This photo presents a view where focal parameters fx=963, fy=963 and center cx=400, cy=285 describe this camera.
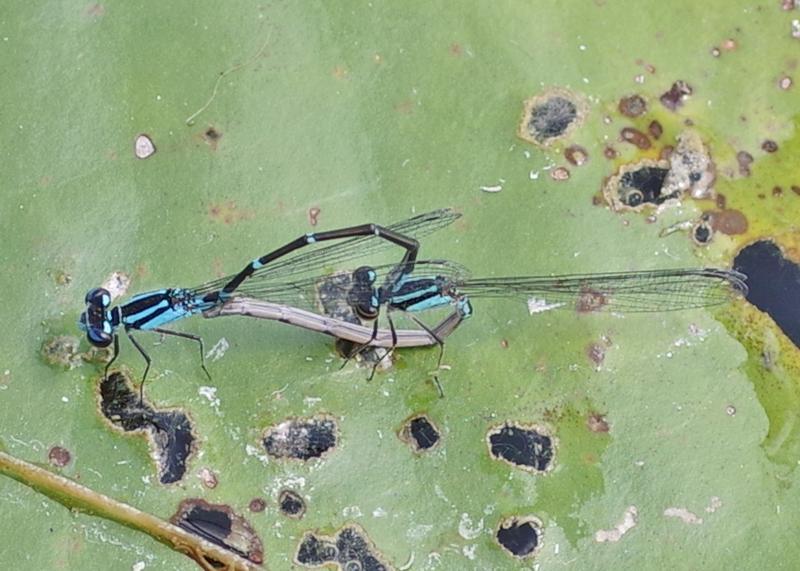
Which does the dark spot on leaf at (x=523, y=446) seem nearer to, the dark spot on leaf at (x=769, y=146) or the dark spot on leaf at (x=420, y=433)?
the dark spot on leaf at (x=420, y=433)

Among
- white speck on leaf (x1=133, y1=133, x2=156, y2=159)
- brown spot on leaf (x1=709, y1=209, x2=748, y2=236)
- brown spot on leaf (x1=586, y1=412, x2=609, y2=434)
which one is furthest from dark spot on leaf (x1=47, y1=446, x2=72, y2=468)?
brown spot on leaf (x1=709, y1=209, x2=748, y2=236)

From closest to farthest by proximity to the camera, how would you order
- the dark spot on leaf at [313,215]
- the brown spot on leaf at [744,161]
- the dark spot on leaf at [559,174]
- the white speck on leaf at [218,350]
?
the white speck on leaf at [218,350]
the dark spot on leaf at [313,215]
the dark spot on leaf at [559,174]
the brown spot on leaf at [744,161]

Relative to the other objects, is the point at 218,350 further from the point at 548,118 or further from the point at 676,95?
the point at 676,95

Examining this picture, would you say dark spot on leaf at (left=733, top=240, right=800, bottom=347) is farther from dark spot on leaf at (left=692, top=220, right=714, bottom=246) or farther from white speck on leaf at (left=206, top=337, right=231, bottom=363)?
white speck on leaf at (left=206, top=337, right=231, bottom=363)

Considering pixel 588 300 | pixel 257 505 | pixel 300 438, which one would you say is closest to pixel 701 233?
pixel 588 300

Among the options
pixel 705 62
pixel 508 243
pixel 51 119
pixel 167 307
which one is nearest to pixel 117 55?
pixel 51 119

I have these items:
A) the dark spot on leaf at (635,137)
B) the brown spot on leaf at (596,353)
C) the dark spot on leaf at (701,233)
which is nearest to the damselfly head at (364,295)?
the brown spot on leaf at (596,353)
